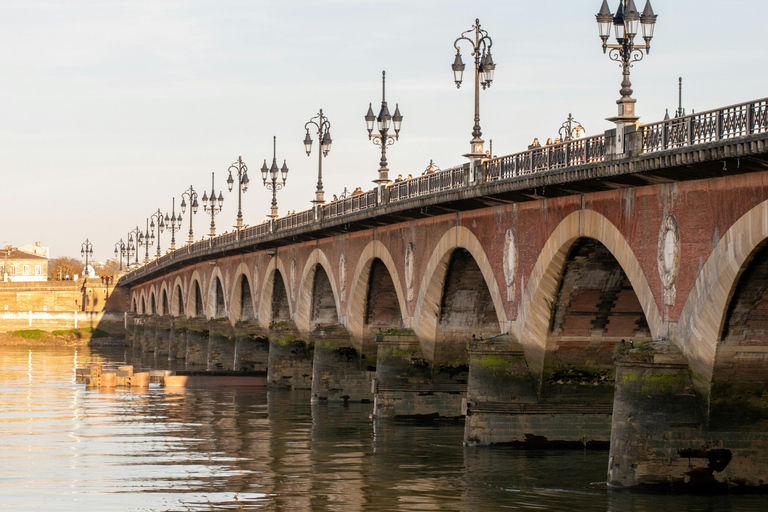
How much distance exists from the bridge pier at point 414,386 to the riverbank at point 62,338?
73072 mm

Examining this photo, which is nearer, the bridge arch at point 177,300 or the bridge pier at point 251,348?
the bridge pier at point 251,348

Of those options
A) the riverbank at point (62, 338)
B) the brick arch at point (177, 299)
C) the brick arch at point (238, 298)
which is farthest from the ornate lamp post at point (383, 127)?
the riverbank at point (62, 338)

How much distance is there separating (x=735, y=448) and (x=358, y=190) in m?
26.3

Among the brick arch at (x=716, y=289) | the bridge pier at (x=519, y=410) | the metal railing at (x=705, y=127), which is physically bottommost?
the bridge pier at (x=519, y=410)

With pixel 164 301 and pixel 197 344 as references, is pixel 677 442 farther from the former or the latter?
pixel 164 301

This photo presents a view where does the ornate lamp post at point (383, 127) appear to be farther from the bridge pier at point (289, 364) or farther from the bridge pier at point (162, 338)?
the bridge pier at point (162, 338)

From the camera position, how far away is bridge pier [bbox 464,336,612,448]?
88.1 ft

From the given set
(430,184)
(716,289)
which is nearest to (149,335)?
(430,184)

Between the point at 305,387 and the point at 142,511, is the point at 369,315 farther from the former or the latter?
the point at 142,511

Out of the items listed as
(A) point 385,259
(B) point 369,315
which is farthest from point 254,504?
(B) point 369,315

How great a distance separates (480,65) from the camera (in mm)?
29062

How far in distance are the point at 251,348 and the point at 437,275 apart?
23690 millimetres

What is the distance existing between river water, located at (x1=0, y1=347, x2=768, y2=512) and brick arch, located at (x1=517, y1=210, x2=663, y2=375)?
8.23 feet

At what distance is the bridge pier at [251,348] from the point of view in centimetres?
5459
